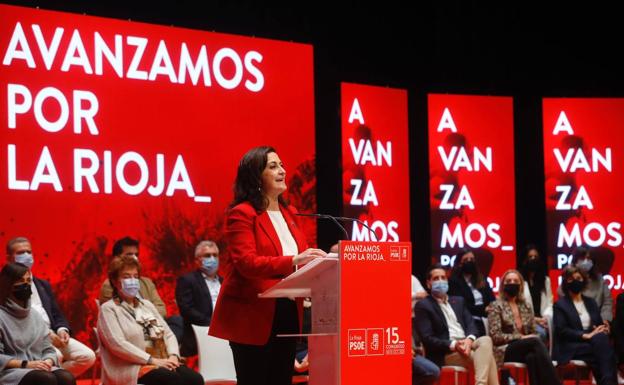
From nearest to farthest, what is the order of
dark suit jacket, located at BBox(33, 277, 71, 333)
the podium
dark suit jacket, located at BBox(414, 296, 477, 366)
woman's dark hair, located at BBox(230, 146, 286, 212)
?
the podium
woman's dark hair, located at BBox(230, 146, 286, 212)
dark suit jacket, located at BBox(33, 277, 71, 333)
dark suit jacket, located at BBox(414, 296, 477, 366)

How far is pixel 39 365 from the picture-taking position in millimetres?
5211

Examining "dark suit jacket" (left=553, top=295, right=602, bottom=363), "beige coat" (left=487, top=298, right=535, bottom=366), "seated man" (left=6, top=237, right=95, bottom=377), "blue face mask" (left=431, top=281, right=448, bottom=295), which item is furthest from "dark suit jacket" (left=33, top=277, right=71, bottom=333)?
"dark suit jacket" (left=553, top=295, right=602, bottom=363)

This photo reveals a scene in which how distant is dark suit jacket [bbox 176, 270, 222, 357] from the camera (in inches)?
268

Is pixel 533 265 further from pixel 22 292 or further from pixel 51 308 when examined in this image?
pixel 22 292

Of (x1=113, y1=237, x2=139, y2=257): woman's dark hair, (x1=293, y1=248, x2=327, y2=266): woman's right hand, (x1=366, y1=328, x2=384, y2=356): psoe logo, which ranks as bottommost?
(x1=366, y1=328, x2=384, y2=356): psoe logo

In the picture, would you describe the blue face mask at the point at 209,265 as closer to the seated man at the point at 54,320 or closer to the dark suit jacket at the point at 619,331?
the seated man at the point at 54,320

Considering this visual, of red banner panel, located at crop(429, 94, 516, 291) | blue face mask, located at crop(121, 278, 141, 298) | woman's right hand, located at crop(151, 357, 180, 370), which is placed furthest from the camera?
red banner panel, located at crop(429, 94, 516, 291)

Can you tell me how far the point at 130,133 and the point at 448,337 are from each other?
305cm

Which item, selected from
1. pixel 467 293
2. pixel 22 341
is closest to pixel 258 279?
pixel 22 341

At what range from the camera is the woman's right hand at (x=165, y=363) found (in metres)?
5.64

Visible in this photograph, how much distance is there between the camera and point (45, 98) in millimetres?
7301

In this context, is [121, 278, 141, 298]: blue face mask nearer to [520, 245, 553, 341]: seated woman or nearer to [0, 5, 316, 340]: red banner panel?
[0, 5, 316, 340]: red banner panel

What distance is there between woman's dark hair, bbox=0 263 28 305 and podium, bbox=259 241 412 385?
262 cm

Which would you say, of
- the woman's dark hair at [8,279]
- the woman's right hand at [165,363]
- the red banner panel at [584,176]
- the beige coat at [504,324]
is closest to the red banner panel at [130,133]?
the woman's dark hair at [8,279]
